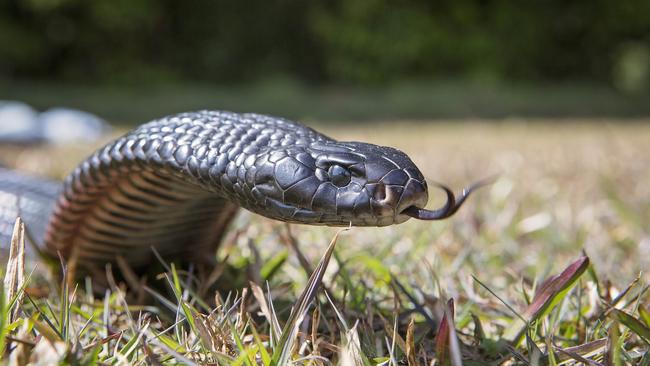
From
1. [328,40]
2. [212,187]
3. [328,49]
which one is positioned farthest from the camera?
[328,49]

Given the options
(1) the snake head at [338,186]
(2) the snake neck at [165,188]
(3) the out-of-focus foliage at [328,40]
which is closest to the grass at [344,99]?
(3) the out-of-focus foliage at [328,40]

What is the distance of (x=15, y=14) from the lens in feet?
45.6

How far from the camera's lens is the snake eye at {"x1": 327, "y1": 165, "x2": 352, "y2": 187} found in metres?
1.19

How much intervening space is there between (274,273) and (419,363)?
2.05ft

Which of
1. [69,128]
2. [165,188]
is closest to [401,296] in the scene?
[165,188]

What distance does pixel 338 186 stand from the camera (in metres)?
1.19

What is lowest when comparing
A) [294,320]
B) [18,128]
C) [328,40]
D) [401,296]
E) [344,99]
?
[344,99]

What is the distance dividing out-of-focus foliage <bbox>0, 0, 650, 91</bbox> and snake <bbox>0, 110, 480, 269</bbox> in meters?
12.4

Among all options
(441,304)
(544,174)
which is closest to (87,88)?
(544,174)

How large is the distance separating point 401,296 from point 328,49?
42.0ft

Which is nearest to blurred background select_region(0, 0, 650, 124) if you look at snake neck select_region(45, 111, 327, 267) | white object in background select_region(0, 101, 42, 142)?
white object in background select_region(0, 101, 42, 142)

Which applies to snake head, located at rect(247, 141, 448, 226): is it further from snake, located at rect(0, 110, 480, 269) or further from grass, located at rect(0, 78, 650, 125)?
grass, located at rect(0, 78, 650, 125)

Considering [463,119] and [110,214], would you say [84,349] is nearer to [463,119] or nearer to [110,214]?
[110,214]

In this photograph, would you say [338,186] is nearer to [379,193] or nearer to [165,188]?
[379,193]
